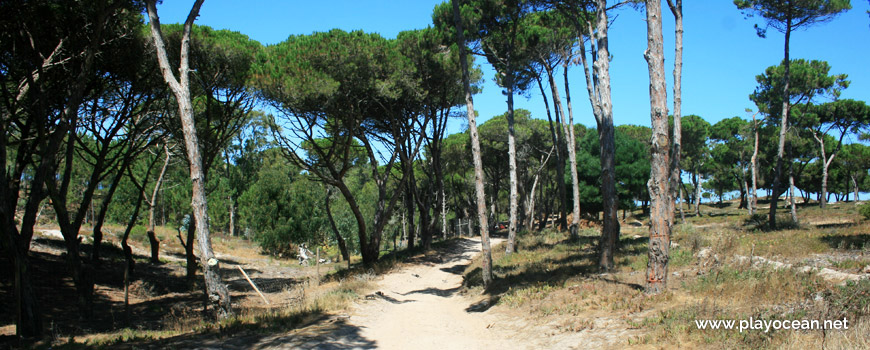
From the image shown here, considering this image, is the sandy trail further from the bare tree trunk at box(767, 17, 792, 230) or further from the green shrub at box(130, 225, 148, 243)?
the green shrub at box(130, 225, 148, 243)

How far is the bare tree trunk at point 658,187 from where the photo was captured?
7.67 meters

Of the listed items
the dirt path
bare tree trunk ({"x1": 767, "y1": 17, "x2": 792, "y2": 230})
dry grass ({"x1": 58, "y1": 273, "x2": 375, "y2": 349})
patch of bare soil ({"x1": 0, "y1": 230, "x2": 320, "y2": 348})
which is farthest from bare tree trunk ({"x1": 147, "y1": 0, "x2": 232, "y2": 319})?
bare tree trunk ({"x1": 767, "y1": 17, "x2": 792, "y2": 230})

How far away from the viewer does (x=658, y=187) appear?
25.6 feet

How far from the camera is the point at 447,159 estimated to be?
3388 centimetres

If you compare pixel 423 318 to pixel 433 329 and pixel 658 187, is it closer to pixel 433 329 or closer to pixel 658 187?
pixel 433 329

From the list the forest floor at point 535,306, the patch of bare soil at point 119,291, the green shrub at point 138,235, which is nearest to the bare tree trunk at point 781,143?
the forest floor at point 535,306

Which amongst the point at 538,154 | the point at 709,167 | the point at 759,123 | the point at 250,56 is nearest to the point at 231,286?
the point at 250,56

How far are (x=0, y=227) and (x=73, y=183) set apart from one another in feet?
122

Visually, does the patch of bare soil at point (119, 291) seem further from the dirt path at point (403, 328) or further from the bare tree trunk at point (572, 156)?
the bare tree trunk at point (572, 156)

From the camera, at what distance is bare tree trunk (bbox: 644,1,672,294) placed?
767 cm

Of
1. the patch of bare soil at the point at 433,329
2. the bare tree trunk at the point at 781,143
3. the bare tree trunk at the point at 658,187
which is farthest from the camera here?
the bare tree trunk at the point at 781,143

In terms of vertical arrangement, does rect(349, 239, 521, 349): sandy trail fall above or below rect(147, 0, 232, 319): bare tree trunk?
below

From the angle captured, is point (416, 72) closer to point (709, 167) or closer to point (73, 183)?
point (73, 183)

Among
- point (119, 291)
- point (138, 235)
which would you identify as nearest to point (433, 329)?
point (119, 291)
